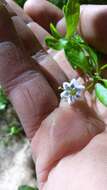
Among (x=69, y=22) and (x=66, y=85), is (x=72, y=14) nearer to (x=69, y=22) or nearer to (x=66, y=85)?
(x=69, y=22)

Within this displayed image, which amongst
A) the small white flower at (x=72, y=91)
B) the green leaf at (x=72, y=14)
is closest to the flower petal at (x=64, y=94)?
the small white flower at (x=72, y=91)

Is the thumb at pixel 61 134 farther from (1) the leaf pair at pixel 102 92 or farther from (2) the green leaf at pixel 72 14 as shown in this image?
(2) the green leaf at pixel 72 14

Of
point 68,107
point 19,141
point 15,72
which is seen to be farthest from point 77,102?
point 19,141

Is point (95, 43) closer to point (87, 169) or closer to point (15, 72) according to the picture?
point (15, 72)

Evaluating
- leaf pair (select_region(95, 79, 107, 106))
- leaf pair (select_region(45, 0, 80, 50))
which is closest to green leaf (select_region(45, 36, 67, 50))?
leaf pair (select_region(45, 0, 80, 50))

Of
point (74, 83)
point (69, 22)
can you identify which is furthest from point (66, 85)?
point (69, 22)
